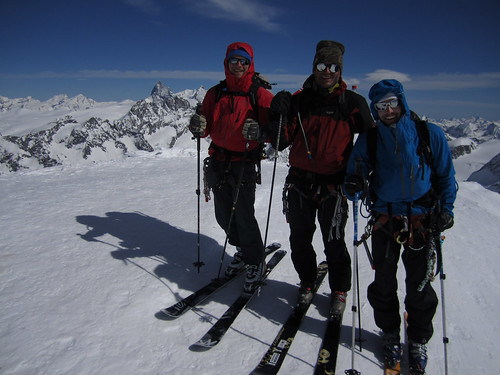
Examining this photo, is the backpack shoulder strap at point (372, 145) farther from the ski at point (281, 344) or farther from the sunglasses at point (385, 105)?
the ski at point (281, 344)

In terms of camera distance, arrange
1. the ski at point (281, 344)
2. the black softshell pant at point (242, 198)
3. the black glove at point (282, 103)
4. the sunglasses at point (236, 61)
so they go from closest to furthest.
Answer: the ski at point (281, 344) < the black glove at point (282, 103) < the sunglasses at point (236, 61) < the black softshell pant at point (242, 198)

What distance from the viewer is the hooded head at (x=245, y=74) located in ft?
15.1

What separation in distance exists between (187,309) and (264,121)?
292 centimetres

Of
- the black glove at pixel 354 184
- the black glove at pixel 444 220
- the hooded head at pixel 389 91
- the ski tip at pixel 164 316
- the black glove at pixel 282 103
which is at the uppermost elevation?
the hooded head at pixel 389 91

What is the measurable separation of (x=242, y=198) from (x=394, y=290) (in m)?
2.43

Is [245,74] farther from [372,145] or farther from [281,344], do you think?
[281,344]

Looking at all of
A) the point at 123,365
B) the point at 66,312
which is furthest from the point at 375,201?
the point at 66,312

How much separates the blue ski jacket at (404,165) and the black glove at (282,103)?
1.06 meters

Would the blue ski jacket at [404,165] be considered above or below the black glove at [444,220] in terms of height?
above

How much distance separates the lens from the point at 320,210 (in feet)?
13.9

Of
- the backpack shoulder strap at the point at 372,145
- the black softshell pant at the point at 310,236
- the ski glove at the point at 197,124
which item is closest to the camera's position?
the backpack shoulder strap at the point at 372,145

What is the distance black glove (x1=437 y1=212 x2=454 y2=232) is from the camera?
3.28m

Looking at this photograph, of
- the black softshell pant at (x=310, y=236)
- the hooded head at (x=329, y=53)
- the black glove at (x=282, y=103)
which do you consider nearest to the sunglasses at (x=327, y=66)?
the hooded head at (x=329, y=53)

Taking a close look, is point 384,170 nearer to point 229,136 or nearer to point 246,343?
point 229,136
